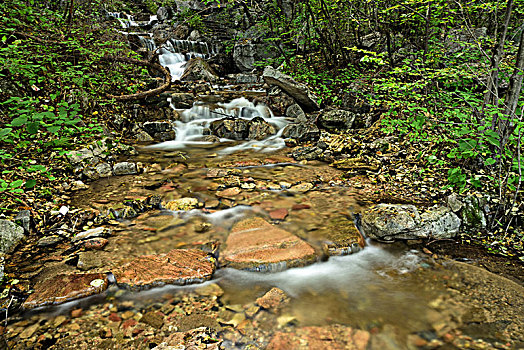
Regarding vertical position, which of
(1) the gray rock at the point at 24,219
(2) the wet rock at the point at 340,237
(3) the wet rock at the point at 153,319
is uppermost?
(1) the gray rock at the point at 24,219

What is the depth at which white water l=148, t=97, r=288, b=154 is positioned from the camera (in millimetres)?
7957

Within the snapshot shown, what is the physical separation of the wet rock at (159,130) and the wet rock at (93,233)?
528cm

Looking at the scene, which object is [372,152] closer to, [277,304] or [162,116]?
[277,304]

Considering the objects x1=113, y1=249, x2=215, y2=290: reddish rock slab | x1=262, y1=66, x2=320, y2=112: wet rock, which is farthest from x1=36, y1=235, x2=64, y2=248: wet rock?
x1=262, y1=66, x2=320, y2=112: wet rock

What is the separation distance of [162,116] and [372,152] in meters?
7.08

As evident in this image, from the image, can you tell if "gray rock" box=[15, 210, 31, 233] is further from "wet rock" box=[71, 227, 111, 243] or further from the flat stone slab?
the flat stone slab

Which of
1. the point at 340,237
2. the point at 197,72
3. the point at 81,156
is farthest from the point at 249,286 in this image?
the point at 197,72

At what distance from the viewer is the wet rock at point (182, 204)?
423 cm

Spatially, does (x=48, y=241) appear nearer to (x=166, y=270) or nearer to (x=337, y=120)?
(x=166, y=270)

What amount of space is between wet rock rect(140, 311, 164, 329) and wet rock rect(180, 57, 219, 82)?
1328 centimetres

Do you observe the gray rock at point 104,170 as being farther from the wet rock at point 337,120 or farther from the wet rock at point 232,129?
the wet rock at point 337,120

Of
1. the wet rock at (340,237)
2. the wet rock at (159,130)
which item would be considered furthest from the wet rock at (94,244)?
the wet rock at (159,130)

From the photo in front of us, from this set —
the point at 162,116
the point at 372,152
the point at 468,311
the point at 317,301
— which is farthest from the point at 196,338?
the point at 162,116

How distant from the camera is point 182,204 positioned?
430cm
